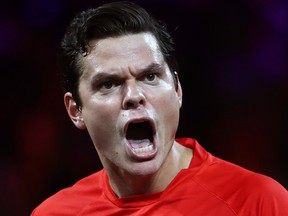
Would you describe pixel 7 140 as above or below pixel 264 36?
below

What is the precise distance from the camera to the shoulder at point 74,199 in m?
2.44

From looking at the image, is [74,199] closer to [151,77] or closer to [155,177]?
[155,177]

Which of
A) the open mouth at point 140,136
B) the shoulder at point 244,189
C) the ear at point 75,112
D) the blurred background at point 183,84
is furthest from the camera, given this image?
the blurred background at point 183,84

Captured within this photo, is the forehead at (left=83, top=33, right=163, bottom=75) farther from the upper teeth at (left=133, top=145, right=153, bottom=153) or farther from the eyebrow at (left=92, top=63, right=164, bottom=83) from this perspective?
the upper teeth at (left=133, top=145, right=153, bottom=153)

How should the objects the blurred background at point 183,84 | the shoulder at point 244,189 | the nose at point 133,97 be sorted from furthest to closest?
the blurred background at point 183,84
the nose at point 133,97
the shoulder at point 244,189

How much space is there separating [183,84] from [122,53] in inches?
70.1

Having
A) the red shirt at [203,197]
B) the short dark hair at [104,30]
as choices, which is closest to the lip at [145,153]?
the red shirt at [203,197]

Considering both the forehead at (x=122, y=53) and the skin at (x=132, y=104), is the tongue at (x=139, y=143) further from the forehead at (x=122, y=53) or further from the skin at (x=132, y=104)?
the forehead at (x=122, y=53)

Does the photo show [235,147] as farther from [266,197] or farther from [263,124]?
[266,197]

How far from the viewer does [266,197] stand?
199 centimetres

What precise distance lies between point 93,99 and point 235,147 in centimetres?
180

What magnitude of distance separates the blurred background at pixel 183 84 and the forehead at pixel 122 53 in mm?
1676

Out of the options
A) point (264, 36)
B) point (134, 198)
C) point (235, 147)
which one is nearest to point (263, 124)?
point (235, 147)

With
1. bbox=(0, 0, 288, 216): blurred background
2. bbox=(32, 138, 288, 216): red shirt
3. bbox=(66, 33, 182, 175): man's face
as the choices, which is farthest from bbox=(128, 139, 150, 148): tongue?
bbox=(0, 0, 288, 216): blurred background
